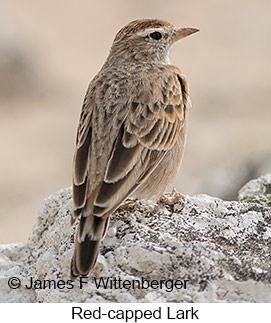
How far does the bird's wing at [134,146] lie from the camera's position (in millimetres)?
5941

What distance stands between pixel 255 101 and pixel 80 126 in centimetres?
1258

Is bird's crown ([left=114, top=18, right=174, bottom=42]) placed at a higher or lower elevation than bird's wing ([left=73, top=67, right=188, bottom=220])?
higher

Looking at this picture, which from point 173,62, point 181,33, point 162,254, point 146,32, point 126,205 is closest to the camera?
point 162,254

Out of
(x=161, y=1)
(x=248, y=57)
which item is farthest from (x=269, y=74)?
(x=161, y=1)

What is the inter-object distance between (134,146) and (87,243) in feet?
3.68

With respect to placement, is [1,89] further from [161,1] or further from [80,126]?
[80,126]

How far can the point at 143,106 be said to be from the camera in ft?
22.3

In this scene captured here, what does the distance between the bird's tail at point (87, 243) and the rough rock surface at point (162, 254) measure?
18 centimetres

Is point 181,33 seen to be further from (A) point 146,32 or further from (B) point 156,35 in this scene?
(A) point 146,32

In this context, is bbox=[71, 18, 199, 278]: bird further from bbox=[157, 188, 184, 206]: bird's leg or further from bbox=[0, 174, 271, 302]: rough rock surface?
bbox=[0, 174, 271, 302]: rough rock surface

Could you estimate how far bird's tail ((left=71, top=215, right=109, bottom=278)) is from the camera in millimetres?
5527

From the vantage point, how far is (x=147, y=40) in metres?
7.88

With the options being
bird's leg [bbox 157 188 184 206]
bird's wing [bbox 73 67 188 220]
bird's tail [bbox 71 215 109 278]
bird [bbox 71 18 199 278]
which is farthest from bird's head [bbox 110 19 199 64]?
bird's tail [bbox 71 215 109 278]

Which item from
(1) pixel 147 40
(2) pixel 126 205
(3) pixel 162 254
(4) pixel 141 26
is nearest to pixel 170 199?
(2) pixel 126 205
